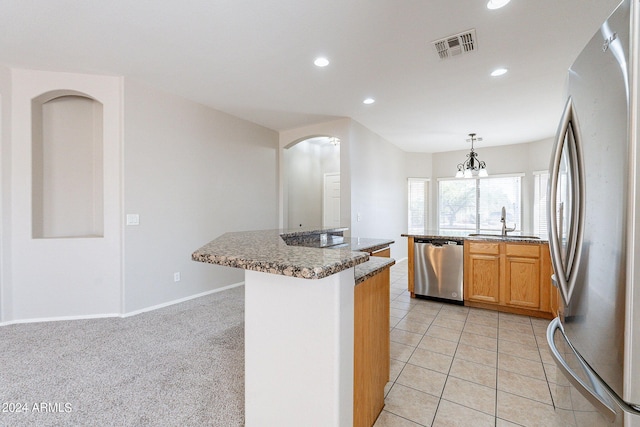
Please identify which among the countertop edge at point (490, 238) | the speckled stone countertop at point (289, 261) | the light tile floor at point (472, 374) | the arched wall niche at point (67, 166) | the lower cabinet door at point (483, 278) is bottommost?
the light tile floor at point (472, 374)

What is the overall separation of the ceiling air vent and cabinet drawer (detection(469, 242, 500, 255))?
215 cm

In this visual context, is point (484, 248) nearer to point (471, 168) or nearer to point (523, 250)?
point (523, 250)

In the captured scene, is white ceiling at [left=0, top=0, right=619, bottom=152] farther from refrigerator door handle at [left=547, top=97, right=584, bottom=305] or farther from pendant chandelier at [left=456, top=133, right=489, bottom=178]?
refrigerator door handle at [left=547, top=97, right=584, bottom=305]

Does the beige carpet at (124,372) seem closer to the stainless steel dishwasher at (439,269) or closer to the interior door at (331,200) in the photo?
the stainless steel dishwasher at (439,269)

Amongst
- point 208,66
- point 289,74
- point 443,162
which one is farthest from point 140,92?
point 443,162

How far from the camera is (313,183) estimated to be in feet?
21.5

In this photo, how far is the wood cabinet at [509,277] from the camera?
3078 millimetres

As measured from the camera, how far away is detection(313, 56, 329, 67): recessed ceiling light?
272cm

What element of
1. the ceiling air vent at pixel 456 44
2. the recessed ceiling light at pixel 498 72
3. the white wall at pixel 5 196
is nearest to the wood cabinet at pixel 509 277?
the recessed ceiling light at pixel 498 72

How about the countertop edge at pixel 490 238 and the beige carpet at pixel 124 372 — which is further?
the countertop edge at pixel 490 238

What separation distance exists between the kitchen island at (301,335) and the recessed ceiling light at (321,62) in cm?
224

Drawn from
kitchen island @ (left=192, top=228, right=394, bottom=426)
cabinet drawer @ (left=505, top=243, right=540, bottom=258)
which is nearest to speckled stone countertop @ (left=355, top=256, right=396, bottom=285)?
kitchen island @ (left=192, top=228, right=394, bottom=426)

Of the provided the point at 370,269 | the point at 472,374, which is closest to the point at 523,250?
the point at 472,374

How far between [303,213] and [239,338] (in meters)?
3.88
